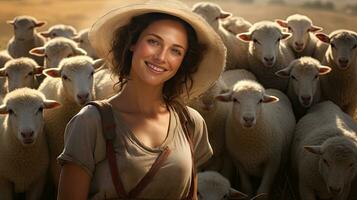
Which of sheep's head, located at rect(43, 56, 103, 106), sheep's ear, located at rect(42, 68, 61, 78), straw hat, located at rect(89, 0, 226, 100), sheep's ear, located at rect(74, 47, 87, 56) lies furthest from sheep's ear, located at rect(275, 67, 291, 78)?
straw hat, located at rect(89, 0, 226, 100)

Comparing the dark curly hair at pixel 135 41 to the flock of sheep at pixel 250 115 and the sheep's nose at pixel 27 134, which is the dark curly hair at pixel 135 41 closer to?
the sheep's nose at pixel 27 134

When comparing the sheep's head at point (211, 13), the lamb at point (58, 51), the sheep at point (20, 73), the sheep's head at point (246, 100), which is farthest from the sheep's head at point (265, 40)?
the sheep at point (20, 73)

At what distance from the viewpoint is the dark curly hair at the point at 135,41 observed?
2579mm

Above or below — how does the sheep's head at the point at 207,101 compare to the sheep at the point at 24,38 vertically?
above

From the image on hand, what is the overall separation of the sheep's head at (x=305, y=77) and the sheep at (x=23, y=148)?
9.28ft

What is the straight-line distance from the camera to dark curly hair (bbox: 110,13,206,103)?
2579 mm

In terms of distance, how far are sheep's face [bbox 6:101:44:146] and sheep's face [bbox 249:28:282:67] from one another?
3108 mm

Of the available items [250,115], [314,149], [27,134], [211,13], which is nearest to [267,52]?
[211,13]

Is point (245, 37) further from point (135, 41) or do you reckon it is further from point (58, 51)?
point (135, 41)

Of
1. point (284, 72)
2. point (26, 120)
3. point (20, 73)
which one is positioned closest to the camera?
point (26, 120)

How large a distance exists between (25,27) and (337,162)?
587cm

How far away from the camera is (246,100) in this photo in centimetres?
487

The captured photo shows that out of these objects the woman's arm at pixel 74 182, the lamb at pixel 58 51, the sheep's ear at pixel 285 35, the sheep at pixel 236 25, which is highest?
the woman's arm at pixel 74 182

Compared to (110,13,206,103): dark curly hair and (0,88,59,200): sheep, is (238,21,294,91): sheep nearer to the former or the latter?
(0,88,59,200): sheep
